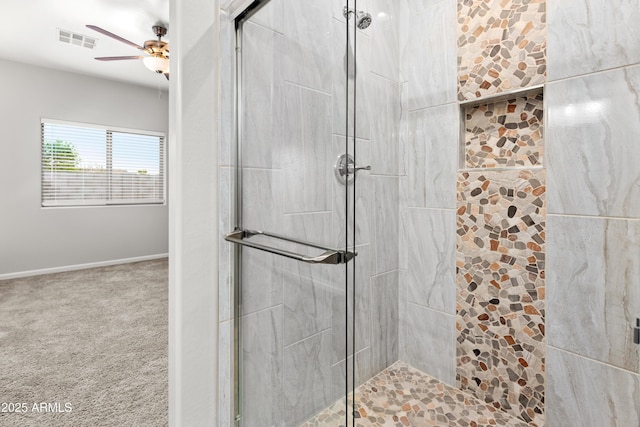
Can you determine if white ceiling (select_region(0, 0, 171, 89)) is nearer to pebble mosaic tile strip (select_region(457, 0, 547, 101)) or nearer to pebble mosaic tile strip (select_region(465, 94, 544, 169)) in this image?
pebble mosaic tile strip (select_region(457, 0, 547, 101))

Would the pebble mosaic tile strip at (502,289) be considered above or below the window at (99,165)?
below

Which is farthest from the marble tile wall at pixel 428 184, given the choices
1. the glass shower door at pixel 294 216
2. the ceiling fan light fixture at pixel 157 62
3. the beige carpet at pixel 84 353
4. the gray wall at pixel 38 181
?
the gray wall at pixel 38 181

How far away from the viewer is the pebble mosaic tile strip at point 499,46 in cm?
130

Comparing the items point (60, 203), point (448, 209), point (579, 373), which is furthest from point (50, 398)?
point (60, 203)

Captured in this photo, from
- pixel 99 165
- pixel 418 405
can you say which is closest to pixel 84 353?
pixel 418 405

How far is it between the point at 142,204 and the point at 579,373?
5489 mm

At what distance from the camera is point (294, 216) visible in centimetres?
91

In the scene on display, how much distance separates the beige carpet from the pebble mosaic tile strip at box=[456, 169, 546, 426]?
157 centimetres

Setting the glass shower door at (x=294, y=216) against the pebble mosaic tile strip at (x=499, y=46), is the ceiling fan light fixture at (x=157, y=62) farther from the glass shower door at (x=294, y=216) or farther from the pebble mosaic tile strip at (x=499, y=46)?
the pebble mosaic tile strip at (x=499, y=46)

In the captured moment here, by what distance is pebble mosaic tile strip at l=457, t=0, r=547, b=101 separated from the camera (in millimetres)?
1302

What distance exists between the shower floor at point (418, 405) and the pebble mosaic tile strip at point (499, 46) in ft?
4.48

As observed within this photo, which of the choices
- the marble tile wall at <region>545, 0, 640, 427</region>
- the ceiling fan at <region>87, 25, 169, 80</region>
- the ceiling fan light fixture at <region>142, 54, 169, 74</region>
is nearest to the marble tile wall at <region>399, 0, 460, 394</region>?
the marble tile wall at <region>545, 0, 640, 427</region>

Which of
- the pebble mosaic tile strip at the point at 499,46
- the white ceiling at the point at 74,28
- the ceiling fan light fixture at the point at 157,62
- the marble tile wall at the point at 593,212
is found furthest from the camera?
the ceiling fan light fixture at the point at 157,62

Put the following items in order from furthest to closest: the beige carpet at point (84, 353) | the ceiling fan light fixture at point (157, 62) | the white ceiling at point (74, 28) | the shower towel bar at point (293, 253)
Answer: the ceiling fan light fixture at point (157, 62) < the white ceiling at point (74, 28) < the beige carpet at point (84, 353) < the shower towel bar at point (293, 253)
